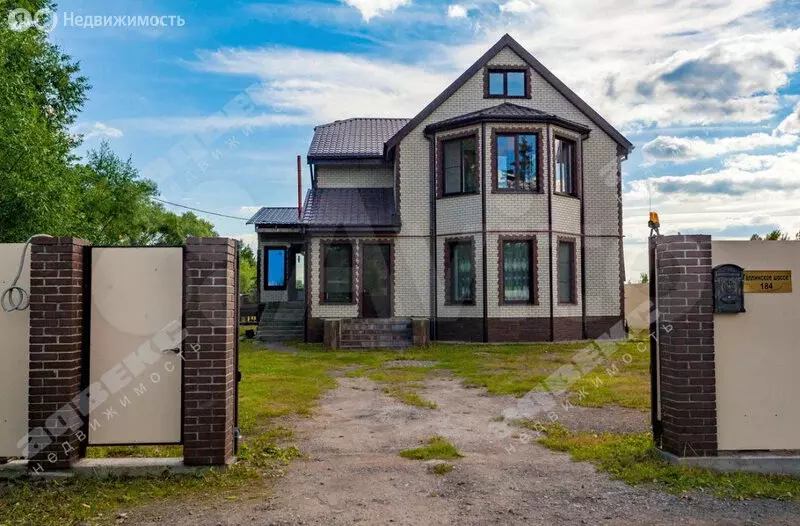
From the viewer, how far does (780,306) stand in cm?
486

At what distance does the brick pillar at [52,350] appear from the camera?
460 centimetres

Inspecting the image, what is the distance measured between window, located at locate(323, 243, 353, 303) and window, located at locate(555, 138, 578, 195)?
6.74 meters

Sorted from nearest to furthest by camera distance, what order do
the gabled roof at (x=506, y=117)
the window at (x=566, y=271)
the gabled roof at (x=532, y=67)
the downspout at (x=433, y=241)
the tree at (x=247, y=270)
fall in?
the gabled roof at (x=506, y=117)
the window at (x=566, y=271)
the downspout at (x=433, y=241)
the gabled roof at (x=532, y=67)
the tree at (x=247, y=270)

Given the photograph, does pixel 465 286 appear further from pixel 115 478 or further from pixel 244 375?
pixel 115 478

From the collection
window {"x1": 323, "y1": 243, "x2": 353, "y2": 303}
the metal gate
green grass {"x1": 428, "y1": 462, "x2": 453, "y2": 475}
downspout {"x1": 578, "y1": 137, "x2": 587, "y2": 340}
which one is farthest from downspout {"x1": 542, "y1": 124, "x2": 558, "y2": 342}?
the metal gate

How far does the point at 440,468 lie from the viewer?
4.93m

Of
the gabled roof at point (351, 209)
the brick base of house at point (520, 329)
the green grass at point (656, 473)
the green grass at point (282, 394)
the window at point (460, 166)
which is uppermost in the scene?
the window at point (460, 166)

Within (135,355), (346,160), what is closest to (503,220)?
(346,160)

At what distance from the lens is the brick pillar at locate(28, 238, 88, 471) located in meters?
4.60

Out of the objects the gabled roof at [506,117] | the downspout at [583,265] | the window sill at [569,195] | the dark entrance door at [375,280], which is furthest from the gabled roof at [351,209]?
the downspout at [583,265]

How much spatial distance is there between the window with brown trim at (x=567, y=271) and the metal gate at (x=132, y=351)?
1331cm

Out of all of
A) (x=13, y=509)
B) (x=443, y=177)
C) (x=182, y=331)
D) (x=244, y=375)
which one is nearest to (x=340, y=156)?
(x=443, y=177)

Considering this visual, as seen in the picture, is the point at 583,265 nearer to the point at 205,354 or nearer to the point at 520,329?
the point at 520,329

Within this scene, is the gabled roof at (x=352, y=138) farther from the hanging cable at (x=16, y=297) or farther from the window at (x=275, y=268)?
the hanging cable at (x=16, y=297)
